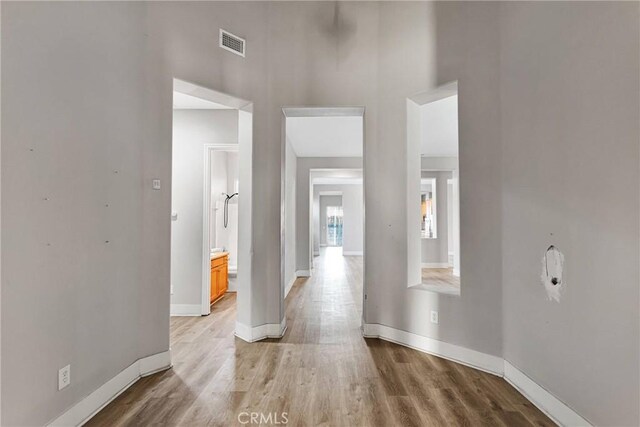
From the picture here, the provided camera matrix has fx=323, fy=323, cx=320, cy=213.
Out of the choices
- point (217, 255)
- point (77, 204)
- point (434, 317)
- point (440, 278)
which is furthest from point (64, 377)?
point (440, 278)

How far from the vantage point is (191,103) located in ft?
13.8

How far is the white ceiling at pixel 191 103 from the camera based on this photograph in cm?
404

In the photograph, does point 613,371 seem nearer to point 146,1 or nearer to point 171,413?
point 171,413

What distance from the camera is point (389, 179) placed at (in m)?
3.37

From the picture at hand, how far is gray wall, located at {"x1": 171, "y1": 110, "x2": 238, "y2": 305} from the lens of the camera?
4367 mm

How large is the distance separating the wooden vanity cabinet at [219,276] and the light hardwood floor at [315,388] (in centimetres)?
124

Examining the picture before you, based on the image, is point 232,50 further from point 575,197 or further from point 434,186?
point 434,186

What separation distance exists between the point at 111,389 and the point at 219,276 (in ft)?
9.33

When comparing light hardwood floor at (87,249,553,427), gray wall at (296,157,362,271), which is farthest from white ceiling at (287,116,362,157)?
light hardwood floor at (87,249,553,427)

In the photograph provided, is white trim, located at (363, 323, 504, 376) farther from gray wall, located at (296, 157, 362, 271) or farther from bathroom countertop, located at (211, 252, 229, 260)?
gray wall, located at (296, 157, 362, 271)

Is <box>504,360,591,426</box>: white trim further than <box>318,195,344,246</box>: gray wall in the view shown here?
No

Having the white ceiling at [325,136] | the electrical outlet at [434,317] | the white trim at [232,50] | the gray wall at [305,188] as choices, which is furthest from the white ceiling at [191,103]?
the gray wall at [305,188]

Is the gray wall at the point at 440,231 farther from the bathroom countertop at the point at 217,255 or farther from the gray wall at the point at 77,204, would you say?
the gray wall at the point at 77,204

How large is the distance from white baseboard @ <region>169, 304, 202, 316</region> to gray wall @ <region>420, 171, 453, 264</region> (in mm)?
6266
